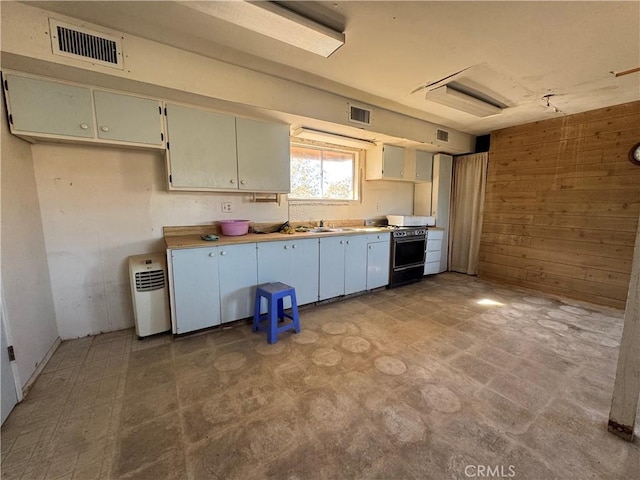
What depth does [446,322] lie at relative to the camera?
9.47 feet

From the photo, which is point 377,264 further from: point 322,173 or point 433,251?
point 322,173

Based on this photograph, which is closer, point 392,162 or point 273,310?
point 273,310

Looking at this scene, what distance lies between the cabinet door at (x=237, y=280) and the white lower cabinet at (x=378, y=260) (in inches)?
66.6

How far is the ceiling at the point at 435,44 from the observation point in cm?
168

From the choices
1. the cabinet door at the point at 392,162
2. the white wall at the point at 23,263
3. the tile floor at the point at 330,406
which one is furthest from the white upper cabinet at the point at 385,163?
the white wall at the point at 23,263

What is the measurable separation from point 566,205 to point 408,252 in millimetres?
2188

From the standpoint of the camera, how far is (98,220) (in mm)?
2492

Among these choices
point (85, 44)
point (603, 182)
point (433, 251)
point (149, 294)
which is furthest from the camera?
point (433, 251)

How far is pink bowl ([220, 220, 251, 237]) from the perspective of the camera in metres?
2.88

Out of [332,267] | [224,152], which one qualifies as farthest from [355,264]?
[224,152]

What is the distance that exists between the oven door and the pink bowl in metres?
2.23

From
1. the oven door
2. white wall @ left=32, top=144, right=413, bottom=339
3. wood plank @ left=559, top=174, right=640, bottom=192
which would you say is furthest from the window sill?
wood plank @ left=559, top=174, right=640, bottom=192

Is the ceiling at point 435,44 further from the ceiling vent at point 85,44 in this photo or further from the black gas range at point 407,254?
the black gas range at point 407,254

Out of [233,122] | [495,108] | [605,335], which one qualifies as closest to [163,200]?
[233,122]
